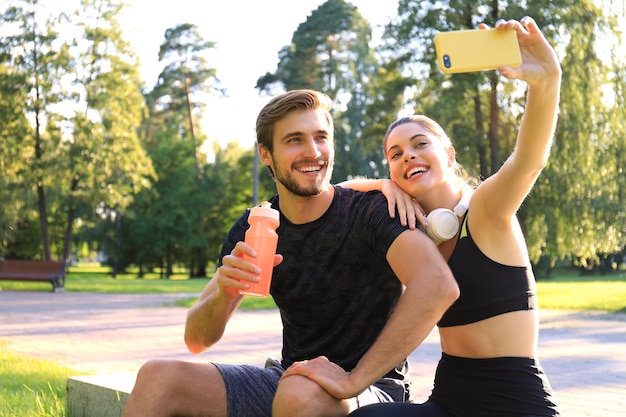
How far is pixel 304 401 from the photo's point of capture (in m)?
2.42

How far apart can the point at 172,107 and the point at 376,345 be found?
48.0m

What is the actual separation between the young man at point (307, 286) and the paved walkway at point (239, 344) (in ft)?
8.63

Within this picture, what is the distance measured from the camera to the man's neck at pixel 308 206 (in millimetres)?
2945

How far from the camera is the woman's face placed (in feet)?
9.23

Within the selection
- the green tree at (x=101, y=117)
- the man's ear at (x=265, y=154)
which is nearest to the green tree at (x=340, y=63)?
the green tree at (x=101, y=117)

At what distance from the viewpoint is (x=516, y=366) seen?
246 cm

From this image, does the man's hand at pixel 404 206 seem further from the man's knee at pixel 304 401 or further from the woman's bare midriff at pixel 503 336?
the man's knee at pixel 304 401

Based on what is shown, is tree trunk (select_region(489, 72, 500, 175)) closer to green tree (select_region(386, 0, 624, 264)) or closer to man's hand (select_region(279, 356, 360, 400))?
green tree (select_region(386, 0, 624, 264))

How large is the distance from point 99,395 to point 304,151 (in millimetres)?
2140

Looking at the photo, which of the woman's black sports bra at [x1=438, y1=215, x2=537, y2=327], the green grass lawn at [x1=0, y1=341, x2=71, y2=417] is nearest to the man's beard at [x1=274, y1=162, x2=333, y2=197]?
the woman's black sports bra at [x1=438, y1=215, x2=537, y2=327]

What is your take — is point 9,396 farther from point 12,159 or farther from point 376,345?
point 12,159

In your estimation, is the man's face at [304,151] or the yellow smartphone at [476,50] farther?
the man's face at [304,151]

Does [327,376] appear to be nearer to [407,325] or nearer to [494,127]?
[407,325]

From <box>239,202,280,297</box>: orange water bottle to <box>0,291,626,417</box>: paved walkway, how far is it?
3.13m
